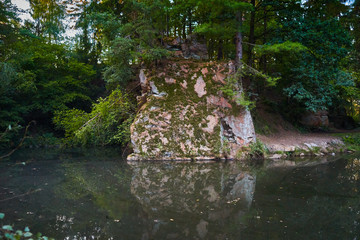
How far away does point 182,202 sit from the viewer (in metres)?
4.54

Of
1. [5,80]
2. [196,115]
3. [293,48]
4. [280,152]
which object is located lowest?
[280,152]

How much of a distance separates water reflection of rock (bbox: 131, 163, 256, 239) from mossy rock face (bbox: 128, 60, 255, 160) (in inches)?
67.6

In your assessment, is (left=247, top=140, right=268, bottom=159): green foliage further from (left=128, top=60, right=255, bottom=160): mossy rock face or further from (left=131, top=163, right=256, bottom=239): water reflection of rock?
(left=131, top=163, right=256, bottom=239): water reflection of rock

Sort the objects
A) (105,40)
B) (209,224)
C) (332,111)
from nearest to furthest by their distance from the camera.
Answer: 1. (209,224)
2. (105,40)
3. (332,111)

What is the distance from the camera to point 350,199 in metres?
4.74

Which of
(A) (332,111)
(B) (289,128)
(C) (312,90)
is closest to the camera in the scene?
(C) (312,90)

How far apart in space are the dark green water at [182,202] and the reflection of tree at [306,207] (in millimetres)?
15

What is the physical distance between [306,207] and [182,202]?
2214 millimetres

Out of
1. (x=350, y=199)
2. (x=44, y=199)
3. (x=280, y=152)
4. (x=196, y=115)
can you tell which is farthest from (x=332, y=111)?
(x=44, y=199)

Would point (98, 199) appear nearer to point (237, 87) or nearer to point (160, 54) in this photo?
point (160, 54)

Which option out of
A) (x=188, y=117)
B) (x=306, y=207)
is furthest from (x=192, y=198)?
(x=188, y=117)

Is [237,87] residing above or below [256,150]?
above

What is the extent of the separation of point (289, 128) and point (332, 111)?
22.0ft

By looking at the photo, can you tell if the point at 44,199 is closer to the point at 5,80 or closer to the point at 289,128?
the point at 5,80
